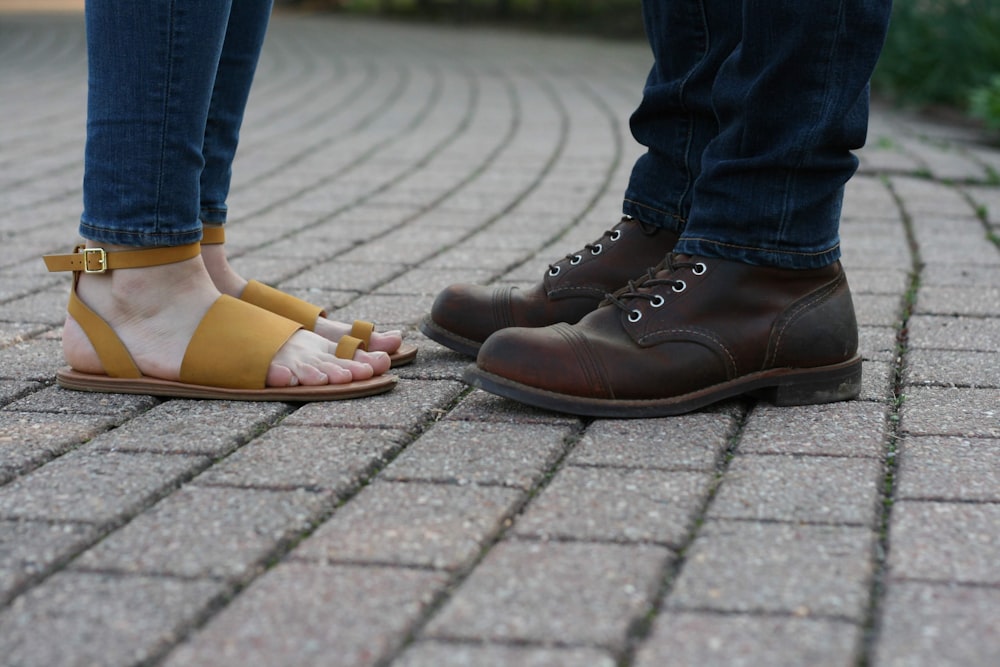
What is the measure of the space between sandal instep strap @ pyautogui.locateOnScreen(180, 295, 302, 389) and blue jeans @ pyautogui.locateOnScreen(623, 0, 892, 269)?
72 centimetres

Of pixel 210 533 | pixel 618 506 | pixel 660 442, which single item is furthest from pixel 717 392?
pixel 210 533

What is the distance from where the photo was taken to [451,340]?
230 centimetres

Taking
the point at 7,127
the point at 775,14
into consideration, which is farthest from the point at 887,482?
the point at 7,127

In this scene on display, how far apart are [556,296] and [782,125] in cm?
53

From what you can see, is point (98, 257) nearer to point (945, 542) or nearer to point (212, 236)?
point (212, 236)

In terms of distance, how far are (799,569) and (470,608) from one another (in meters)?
0.38

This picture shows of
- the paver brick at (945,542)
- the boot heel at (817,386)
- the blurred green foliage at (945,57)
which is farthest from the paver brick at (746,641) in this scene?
the blurred green foliage at (945,57)

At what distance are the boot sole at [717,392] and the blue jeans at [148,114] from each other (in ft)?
1.83

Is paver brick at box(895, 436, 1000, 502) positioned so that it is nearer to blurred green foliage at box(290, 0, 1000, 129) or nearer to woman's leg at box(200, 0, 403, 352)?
woman's leg at box(200, 0, 403, 352)

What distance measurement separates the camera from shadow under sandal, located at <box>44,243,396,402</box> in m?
2.05

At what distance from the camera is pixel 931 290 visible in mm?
2930

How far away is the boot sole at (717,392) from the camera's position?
76.7 inches

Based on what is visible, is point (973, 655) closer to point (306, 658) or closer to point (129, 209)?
point (306, 658)

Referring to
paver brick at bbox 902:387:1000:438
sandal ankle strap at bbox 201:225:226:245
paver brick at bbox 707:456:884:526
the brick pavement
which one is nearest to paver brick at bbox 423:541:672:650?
the brick pavement
